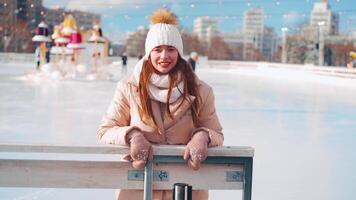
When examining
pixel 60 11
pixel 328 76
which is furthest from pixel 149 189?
pixel 60 11

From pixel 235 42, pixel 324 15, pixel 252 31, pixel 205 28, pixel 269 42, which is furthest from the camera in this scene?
pixel 205 28

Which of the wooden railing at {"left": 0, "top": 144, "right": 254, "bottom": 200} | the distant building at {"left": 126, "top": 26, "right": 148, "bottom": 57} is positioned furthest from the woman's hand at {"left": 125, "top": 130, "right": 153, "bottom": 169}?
the distant building at {"left": 126, "top": 26, "right": 148, "bottom": 57}

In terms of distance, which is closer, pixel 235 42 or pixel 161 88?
pixel 161 88

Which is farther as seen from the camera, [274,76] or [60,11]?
[60,11]

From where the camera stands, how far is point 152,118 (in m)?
1.64

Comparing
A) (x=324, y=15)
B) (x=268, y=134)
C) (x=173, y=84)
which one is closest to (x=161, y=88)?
(x=173, y=84)

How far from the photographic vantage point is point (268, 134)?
604 cm

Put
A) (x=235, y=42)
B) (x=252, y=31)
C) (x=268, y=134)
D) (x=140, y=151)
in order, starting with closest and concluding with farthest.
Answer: (x=140, y=151) < (x=268, y=134) < (x=252, y=31) < (x=235, y=42)

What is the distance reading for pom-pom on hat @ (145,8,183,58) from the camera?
170 centimetres

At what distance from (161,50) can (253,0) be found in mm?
32539

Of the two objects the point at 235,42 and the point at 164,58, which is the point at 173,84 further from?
the point at 235,42

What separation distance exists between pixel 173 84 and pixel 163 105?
0.24 feet

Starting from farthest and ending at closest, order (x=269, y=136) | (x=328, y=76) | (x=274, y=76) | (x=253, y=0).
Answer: (x=253, y=0) → (x=274, y=76) → (x=328, y=76) → (x=269, y=136)

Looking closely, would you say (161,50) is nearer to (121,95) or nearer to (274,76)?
(121,95)
